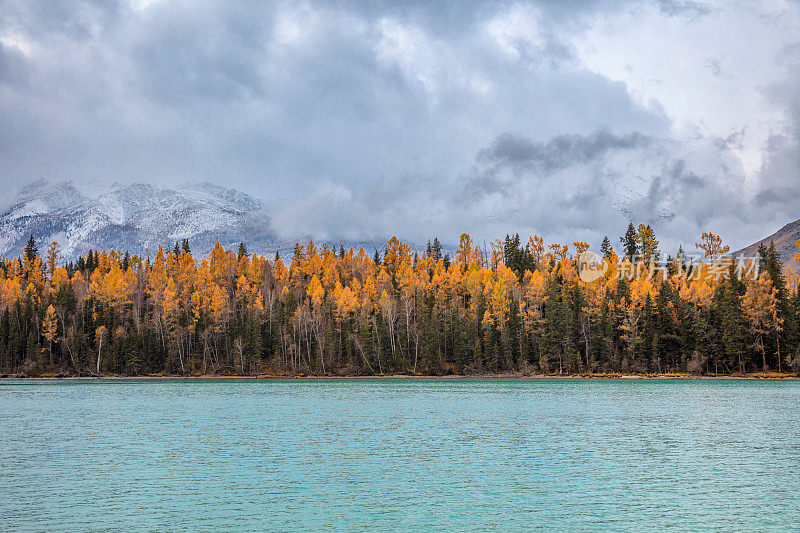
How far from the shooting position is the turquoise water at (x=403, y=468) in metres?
22.8

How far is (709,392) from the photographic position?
259ft

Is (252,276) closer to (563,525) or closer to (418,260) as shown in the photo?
(418,260)

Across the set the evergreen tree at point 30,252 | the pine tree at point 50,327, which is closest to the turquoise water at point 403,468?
the pine tree at point 50,327

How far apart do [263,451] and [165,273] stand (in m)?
120

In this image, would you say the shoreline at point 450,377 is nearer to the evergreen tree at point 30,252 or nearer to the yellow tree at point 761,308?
the yellow tree at point 761,308

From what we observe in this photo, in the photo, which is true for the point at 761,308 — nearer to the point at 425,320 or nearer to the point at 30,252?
the point at 425,320

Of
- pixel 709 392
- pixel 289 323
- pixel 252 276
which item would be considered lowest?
pixel 709 392

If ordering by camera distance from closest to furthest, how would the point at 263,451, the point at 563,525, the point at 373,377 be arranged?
the point at 563,525, the point at 263,451, the point at 373,377

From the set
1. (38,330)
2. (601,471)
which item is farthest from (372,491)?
(38,330)

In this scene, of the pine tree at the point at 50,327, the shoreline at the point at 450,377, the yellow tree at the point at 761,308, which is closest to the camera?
the yellow tree at the point at 761,308

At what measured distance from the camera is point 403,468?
31266 mm

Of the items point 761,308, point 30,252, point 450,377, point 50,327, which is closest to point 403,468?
point 450,377

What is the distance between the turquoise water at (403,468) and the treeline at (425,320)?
5316cm

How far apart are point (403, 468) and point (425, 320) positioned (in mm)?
96729
